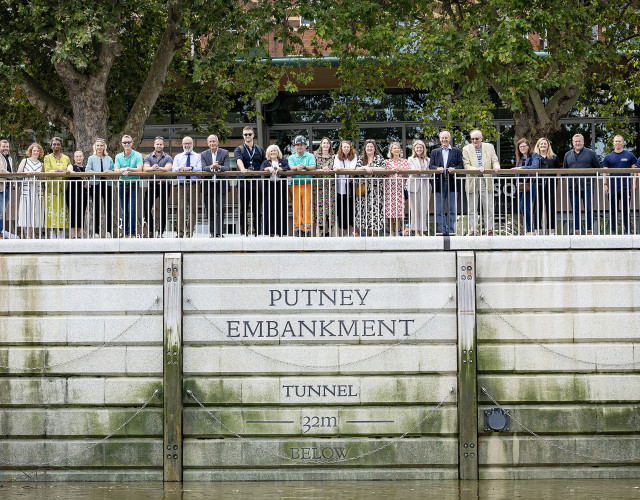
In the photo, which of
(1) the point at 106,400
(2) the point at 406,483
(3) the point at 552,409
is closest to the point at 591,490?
(3) the point at 552,409

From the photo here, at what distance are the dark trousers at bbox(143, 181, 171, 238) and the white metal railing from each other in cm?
1

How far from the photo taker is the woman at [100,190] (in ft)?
55.4

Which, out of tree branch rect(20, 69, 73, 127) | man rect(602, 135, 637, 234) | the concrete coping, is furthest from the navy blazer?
tree branch rect(20, 69, 73, 127)

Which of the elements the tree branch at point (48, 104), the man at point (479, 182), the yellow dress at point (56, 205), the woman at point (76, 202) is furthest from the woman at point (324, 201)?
the tree branch at point (48, 104)

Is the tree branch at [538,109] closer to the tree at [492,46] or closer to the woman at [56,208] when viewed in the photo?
the tree at [492,46]

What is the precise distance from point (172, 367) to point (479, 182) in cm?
507

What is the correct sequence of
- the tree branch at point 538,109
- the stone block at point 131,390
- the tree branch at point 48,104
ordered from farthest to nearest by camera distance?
1. the tree branch at point 538,109
2. the tree branch at point 48,104
3. the stone block at point 131,390

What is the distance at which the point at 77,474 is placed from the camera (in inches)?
640

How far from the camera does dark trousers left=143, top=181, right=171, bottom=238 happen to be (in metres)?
16.9

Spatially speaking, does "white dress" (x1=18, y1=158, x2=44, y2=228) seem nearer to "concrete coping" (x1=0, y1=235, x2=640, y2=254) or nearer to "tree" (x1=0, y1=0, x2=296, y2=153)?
"concrete coping" (x1=0, y1=235, x2=640, y2=254)

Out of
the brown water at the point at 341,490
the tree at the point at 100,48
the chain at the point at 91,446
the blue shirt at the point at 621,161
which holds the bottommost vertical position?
the brown water at the point at 341,490

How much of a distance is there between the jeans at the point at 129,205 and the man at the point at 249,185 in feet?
4.96

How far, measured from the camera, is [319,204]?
56.1 ft

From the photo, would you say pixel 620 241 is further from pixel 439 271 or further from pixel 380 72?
pixel 380 72
